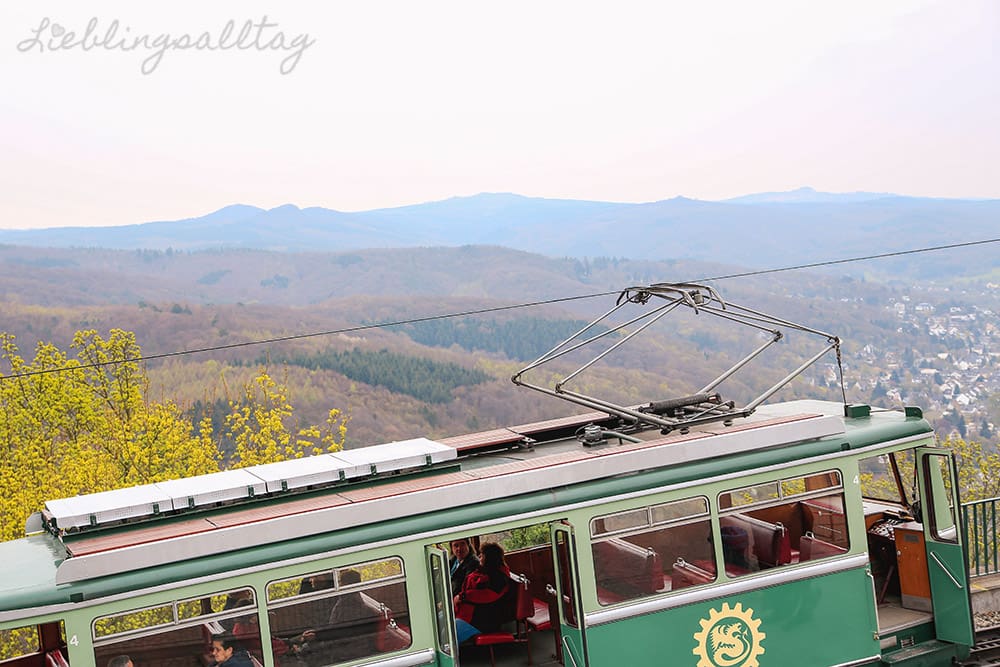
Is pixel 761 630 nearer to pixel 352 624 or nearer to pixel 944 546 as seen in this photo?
pixel 944 546

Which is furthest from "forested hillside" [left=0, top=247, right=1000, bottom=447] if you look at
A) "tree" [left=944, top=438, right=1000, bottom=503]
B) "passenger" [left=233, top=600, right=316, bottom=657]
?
"passenger" [left=233, top=600, right=316, bottom=657]

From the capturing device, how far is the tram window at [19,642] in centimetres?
916

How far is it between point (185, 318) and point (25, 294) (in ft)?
61.1

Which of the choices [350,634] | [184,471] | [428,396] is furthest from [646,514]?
[428,396]

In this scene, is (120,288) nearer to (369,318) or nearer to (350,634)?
(369,318)

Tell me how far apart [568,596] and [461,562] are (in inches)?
78.8

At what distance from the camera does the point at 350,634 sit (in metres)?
8.19

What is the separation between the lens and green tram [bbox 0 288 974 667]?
7.75 metres

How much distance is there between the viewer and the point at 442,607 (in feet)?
27.8

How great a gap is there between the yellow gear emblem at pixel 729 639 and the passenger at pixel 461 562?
7.78 feet

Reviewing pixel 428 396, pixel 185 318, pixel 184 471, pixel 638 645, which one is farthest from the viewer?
pixel 185 318

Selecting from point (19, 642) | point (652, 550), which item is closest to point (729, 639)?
point (652, 550)

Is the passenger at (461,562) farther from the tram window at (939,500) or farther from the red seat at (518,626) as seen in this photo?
the tram window at (939,500)

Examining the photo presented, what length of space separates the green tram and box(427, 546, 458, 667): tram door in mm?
16
